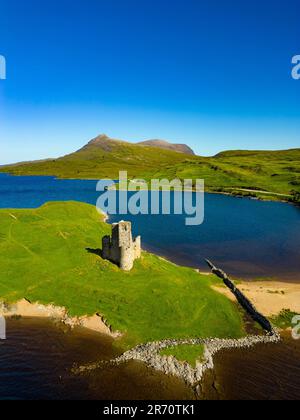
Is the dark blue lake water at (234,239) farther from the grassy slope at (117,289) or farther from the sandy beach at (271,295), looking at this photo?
the grassy slope at (117,289)

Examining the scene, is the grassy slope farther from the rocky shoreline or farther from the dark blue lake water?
the dark blue lake water

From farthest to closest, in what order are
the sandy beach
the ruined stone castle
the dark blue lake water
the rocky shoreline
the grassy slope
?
the dark blue lake water
the sandy beach
the ruined stone castle
the grassy slope
the rocky shoreline

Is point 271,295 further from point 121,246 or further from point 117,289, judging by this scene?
point 121,246

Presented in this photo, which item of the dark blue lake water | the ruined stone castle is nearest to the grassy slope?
the ruined stone castle

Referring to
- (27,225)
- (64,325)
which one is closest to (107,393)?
(64,325)

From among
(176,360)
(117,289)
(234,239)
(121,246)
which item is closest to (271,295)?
(176,360)

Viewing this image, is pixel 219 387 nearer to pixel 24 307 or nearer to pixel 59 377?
pixel 59 377
